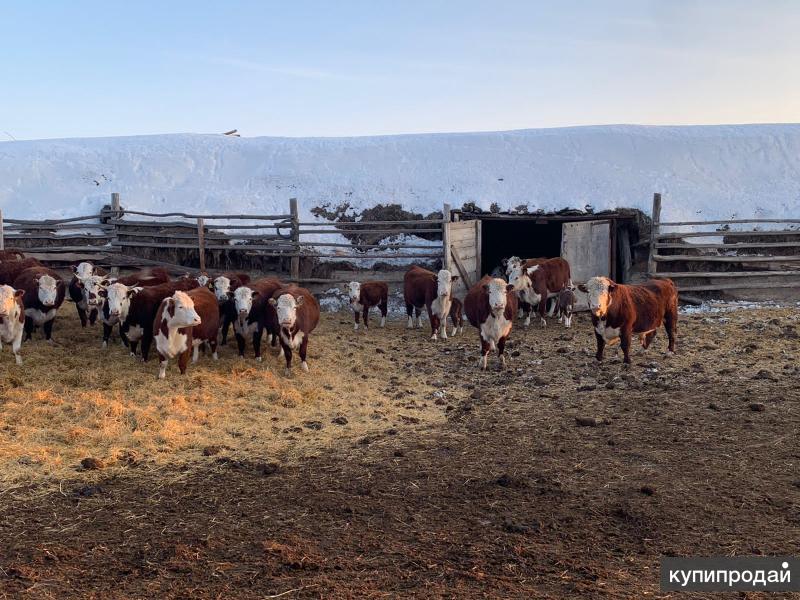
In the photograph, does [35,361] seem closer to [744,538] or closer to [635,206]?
[744,538]

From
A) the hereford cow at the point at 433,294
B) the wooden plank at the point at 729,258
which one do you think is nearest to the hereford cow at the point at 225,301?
the hereford cow at the point at 433,294

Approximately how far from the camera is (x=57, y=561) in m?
4.96

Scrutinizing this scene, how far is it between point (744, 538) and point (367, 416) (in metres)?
4.50

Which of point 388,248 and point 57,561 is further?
point 388,248

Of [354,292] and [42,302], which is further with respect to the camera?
[354,292]

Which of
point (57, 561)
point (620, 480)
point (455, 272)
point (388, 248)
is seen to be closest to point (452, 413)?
point (620, 480)

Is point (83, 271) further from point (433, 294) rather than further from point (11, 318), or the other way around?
point (433, 294)

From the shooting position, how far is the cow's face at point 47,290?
12.0m

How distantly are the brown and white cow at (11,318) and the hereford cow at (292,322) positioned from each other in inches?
148

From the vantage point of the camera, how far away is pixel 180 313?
10.1 metres

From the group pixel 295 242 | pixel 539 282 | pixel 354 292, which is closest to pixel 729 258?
pixel 539 282

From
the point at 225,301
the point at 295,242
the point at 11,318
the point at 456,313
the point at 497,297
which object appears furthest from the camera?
the point at 295,242

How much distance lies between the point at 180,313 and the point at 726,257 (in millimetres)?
12805

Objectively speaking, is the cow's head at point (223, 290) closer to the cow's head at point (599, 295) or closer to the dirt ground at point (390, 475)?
the dirt ground at point (390, 475)
